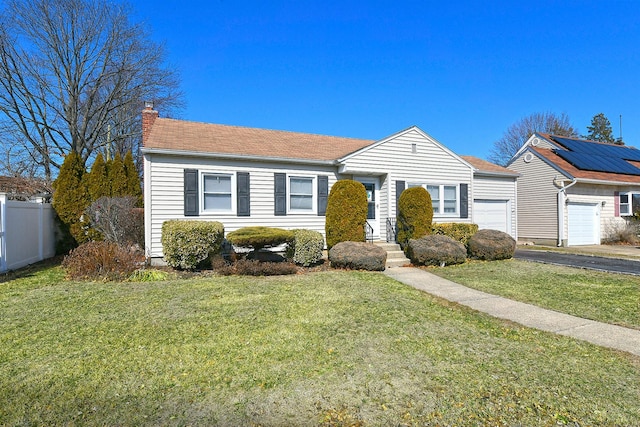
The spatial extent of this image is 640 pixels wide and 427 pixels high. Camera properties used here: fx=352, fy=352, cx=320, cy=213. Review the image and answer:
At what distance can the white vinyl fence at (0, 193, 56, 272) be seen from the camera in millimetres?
8555

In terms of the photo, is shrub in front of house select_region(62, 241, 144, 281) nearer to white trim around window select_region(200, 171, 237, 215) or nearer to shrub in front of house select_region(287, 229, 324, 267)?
white trim around window select_region(200, 171, 237, 215)

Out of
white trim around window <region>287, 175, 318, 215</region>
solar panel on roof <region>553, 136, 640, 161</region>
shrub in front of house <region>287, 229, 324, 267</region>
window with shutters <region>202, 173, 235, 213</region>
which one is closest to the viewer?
shrub in front of house <region>287, 229, 324, 267</region>

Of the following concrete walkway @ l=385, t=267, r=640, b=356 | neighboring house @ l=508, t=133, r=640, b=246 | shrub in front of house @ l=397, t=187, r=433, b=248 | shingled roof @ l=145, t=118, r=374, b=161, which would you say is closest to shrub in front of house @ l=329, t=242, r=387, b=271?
concrete walkway @ l=385, t=267, r=640, b=356

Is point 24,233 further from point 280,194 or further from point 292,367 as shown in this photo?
point 292,367

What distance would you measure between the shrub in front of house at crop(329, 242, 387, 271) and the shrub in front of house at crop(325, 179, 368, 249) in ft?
2.62

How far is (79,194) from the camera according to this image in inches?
508

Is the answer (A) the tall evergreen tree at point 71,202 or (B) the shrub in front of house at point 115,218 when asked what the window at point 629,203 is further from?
(A) the tall evergreen tree at point 71,202

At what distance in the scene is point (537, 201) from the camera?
17.4 meters

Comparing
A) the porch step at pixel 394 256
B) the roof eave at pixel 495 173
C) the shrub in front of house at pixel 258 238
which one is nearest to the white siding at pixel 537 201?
the roof eave at pixel 495 173

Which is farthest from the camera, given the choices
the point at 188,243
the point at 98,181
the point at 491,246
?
the point at 98,181

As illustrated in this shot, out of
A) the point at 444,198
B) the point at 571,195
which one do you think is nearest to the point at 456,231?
the point at 444,198

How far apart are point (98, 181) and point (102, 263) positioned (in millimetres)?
7001

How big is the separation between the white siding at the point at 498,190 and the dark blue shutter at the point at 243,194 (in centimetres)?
974

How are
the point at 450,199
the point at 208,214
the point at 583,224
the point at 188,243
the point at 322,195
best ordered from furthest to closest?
the point at 583,224
the point at 450,199
the point at 322,195
the point at 208,214
the point at 188,243
